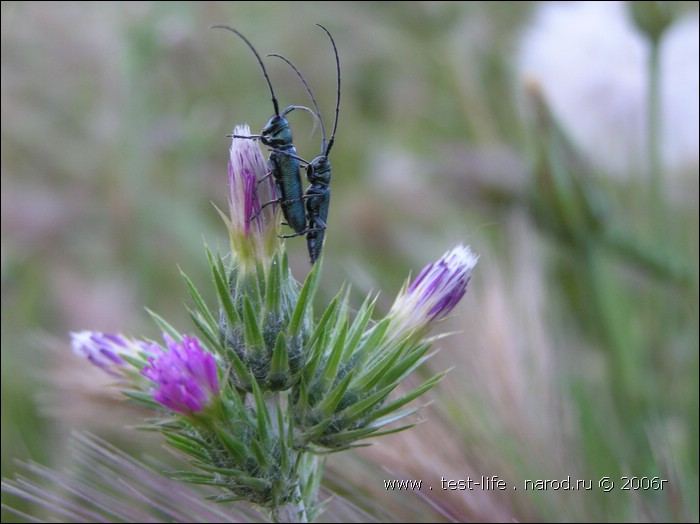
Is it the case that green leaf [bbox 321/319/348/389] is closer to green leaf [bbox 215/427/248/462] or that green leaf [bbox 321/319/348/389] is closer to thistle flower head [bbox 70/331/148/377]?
green leaf [bbox 215/427/248/462]

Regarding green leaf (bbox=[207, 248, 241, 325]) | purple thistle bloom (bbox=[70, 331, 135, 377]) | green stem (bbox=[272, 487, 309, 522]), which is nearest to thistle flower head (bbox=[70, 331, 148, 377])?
purple thistle bloom (bbox=[70, 331, 135, 377])

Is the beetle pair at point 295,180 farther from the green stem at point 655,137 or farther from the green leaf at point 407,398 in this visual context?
the green stem at point 655,137

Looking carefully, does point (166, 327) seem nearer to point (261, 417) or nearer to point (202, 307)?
point (202, 307)

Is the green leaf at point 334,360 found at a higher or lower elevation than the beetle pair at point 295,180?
lower

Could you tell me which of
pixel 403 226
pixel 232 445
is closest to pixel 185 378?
pixel 232 445

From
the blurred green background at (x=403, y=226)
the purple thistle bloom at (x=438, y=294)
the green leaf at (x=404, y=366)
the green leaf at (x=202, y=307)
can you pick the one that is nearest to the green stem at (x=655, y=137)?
the blurred green background at (x=403, y=226)

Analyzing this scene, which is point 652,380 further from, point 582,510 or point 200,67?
point 200,67

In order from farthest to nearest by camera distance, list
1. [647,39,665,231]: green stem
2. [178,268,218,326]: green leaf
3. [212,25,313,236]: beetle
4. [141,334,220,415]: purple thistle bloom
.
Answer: [647,39,665,231]: green stem < [212,25,313,236]: beetle < [178,268,218,326]: green leaf < [141,334,220,415]: purple thistle bloom
